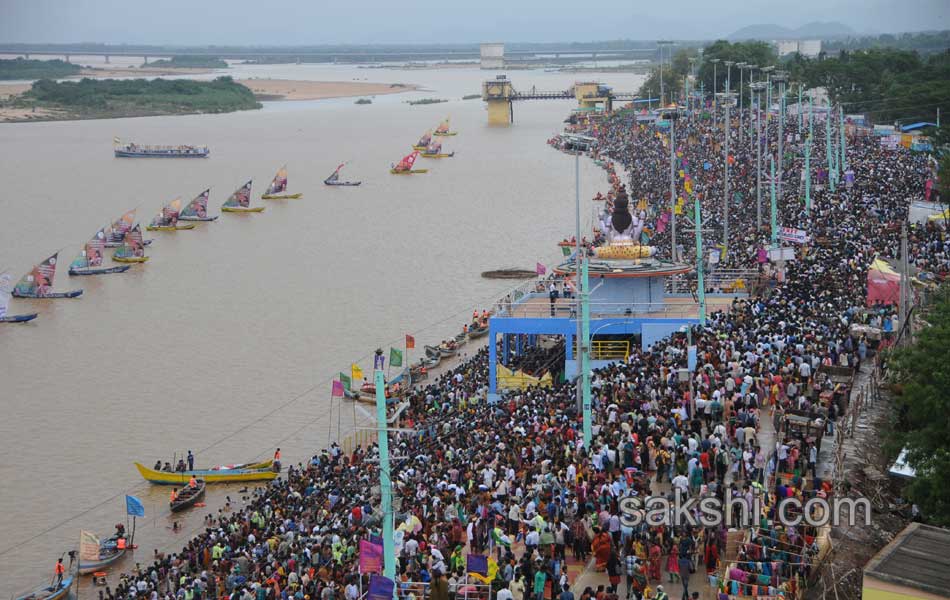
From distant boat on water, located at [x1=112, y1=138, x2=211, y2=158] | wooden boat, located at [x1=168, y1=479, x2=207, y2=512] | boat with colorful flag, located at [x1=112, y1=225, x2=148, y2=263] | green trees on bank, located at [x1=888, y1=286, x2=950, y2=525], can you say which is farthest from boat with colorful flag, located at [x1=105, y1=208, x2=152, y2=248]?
green trees on bank, located at [x1=888, y1=286, x2=950, y2=525]

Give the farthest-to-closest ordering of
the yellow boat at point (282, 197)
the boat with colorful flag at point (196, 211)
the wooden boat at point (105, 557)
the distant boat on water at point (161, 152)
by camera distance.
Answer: the distant boat on water at point (161, 152) → the yellow boat at point (282, 197) → the boat with colorful flag at point (196, 211) → the wooden boat at point (105, 557)

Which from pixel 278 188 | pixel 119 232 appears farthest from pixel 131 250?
pixel 278 188

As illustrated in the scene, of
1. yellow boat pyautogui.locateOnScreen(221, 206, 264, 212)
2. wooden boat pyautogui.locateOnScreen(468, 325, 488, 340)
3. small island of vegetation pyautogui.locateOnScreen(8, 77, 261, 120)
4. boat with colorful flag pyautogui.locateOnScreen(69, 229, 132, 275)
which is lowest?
small island of vegetation pyautogui.locateOnScreen(8, 77, 261, 120)

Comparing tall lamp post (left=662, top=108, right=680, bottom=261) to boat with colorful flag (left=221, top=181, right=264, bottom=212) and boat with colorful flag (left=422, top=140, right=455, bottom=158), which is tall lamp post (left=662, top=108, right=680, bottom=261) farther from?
boat with colorful flag (left=422, top=140, right=455, bottom=158)

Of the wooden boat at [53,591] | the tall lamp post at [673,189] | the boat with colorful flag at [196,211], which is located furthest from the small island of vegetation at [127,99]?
the wooden boat at [53,591]

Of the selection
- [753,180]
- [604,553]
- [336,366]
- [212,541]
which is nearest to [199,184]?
[753,180]

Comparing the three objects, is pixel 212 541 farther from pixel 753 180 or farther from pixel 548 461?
pixel 753 180

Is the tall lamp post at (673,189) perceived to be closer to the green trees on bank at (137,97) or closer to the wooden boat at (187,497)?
the wooden boat at (187,497)
